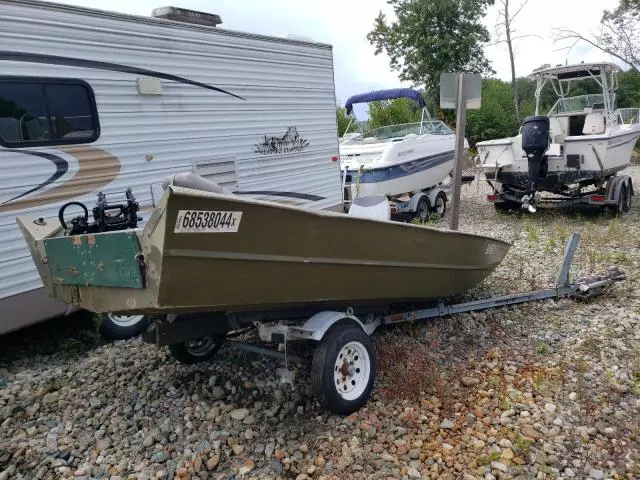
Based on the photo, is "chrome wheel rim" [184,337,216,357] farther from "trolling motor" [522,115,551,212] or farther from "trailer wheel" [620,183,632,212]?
"trailer wheel" [620,183,632,212]

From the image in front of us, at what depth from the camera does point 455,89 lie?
17.6 ft

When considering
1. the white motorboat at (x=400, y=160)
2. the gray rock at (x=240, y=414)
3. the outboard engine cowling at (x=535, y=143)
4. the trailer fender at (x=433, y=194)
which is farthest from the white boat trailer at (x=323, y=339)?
the trailer fender at (x=433, y=194)

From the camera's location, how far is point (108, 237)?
2689 mm

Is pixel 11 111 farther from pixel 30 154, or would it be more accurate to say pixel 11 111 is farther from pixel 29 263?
pixel 29 263

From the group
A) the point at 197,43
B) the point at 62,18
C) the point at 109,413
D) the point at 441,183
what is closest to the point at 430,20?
the point at 441,183

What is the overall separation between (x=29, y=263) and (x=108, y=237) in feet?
7.02

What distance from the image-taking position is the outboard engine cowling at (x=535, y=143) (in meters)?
8.38

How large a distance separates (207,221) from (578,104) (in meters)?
9.63

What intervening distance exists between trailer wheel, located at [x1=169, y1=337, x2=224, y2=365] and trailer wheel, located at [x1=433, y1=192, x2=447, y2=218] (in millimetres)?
6931

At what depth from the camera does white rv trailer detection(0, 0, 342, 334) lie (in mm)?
4199

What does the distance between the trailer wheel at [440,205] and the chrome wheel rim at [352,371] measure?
282 inches

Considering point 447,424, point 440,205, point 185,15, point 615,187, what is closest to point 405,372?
point 447,424

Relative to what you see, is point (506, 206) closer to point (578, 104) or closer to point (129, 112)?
point (578, 104)

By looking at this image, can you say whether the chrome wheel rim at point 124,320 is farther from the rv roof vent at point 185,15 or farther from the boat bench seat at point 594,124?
the boat bench seat at point 594,124
